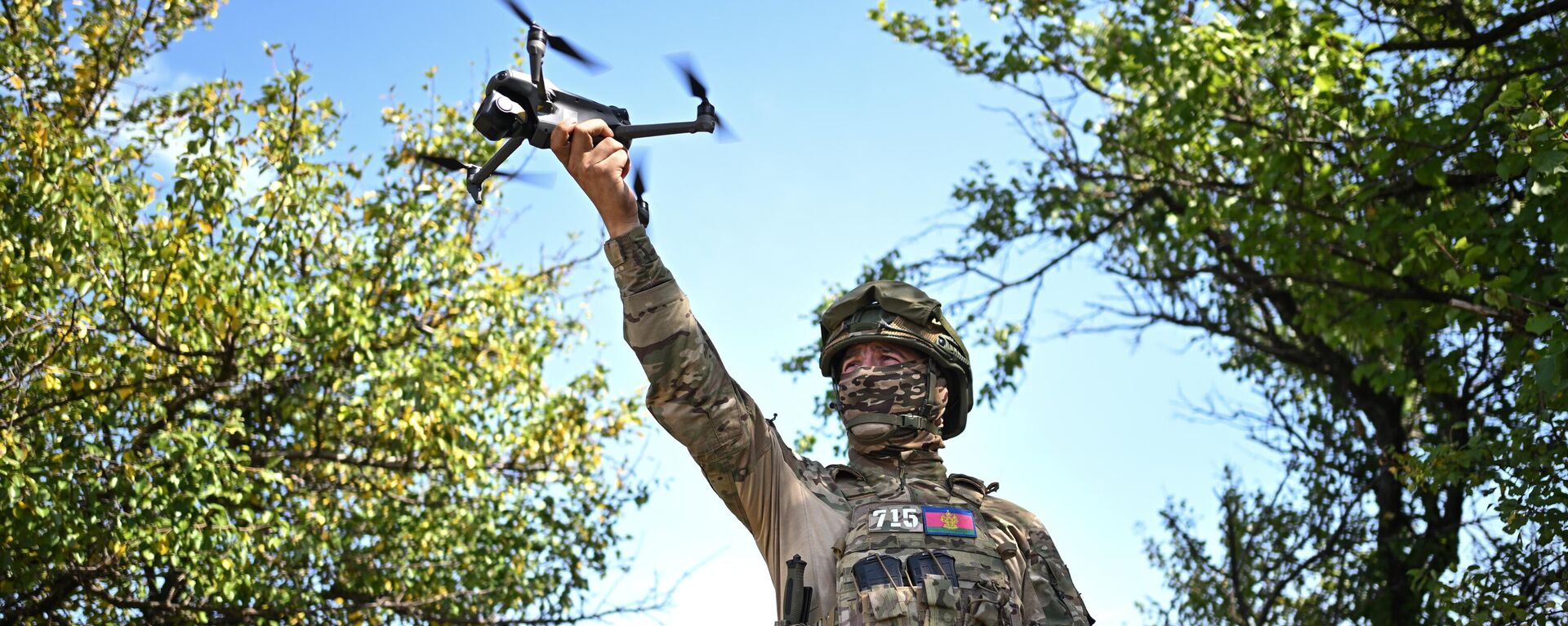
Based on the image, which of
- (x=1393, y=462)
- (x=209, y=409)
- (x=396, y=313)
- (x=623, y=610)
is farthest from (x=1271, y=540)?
(x=209, y=409)

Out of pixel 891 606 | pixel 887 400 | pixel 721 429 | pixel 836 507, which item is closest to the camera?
pixel 891 606

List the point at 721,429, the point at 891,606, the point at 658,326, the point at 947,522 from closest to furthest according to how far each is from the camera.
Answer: the point at 891,606 → the point at 658,326 → the point at 721,429 → the point at 947,522

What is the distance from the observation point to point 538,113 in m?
4.66

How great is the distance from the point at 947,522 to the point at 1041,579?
440 millimetres

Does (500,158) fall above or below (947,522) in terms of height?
above

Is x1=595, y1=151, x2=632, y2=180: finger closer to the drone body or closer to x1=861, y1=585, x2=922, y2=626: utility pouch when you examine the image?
the drone body

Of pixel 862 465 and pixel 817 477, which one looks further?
pixel 862 465

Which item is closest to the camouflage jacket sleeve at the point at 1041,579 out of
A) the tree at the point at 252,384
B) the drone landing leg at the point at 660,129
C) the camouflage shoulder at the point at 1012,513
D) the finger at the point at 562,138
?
the camouflage shoulder at the point at 1012,513

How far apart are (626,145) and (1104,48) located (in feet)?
31.3

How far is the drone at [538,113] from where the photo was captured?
4.60 metres

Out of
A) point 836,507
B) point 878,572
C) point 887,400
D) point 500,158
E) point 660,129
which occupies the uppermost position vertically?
point 660,129

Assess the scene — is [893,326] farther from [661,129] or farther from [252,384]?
[252,384]

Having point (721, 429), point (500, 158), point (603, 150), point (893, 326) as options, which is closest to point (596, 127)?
point (603, 150)

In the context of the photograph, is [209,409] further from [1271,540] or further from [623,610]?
[1271,540]
